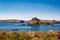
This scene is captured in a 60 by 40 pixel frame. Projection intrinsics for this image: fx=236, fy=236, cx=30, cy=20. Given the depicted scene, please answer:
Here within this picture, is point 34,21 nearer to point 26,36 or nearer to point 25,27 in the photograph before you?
point 25,27

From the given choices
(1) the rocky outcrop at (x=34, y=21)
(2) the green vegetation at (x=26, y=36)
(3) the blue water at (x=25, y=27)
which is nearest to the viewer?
(2) the green vegetation at (x=26, y=36)

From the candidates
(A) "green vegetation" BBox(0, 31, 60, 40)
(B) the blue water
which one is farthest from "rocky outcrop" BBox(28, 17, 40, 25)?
(A) "green vegetation" BBox(0, 31, 60, 40)

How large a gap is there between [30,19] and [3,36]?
57.2 inches

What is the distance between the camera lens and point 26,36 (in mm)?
9203

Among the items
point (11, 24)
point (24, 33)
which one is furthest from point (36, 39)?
point (11, 24)

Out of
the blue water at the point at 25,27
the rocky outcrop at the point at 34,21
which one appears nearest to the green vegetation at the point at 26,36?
the blue water at the point at 25,27

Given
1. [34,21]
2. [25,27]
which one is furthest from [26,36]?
[34,21]

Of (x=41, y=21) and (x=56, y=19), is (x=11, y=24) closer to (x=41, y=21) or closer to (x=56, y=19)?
(x=41, y=21)

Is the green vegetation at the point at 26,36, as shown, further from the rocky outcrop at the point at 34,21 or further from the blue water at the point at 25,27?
the rocky outcrop at the point at 34,21

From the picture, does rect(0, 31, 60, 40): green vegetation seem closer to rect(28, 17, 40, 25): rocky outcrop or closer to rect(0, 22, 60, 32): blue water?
rect(0, 22, 60, 32): blue water

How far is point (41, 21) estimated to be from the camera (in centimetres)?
956

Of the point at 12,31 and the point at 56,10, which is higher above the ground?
the point at 56,10

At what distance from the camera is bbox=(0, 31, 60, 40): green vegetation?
8742 mm

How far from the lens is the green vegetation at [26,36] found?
8.74 m
